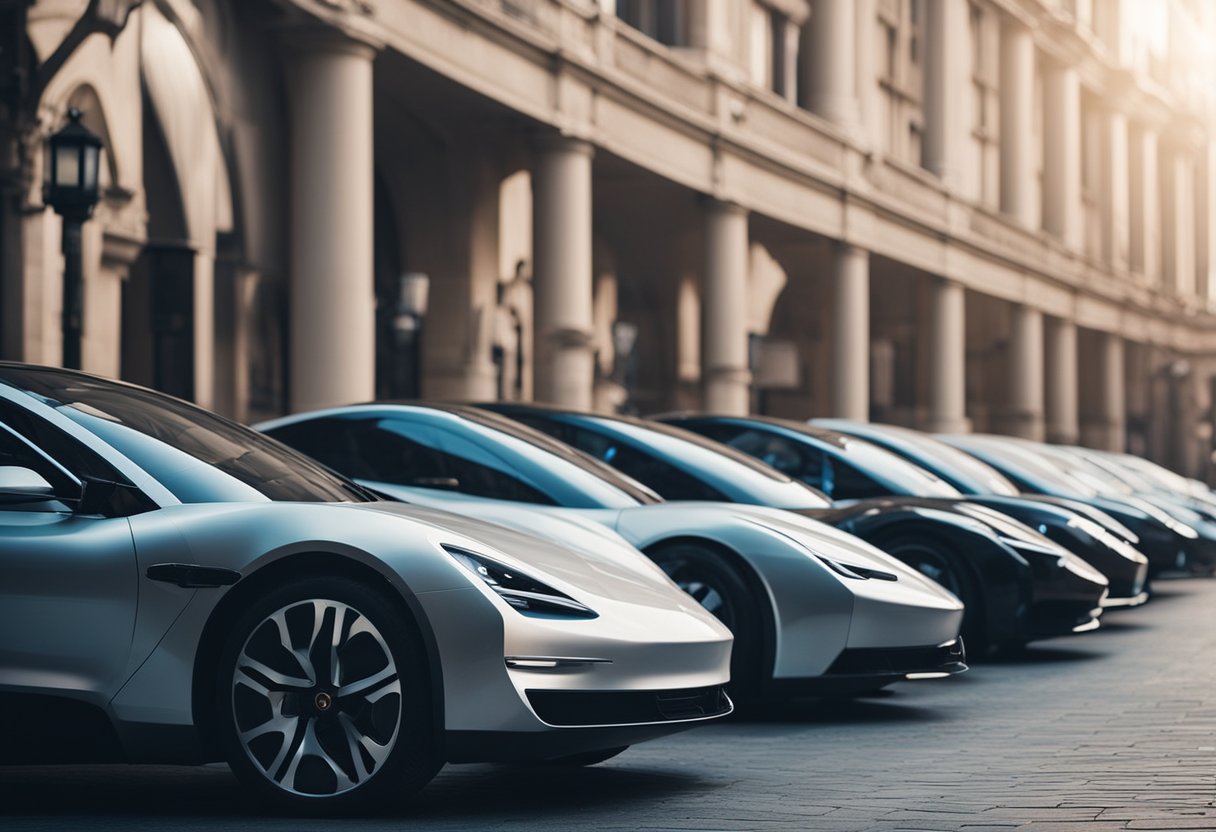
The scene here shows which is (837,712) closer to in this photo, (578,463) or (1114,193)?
(578,463)

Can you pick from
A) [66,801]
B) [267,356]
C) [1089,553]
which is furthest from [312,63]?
[66,801]

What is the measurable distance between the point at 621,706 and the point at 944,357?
3277cm

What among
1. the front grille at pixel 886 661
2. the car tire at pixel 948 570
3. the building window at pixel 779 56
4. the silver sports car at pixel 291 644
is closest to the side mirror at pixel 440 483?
the front grille at pixel 886 661

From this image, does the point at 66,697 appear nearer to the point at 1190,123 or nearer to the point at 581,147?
the point at 581,147

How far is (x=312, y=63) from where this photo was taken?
1631cm

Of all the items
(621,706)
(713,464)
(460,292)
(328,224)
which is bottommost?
A: (621,706)

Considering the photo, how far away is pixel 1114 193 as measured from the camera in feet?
181

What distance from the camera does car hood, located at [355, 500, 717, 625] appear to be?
5575 mm

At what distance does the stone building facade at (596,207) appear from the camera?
16.5m

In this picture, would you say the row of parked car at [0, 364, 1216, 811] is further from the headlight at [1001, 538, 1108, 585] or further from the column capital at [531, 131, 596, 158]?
the column capital at [531, 131, 596, 158]

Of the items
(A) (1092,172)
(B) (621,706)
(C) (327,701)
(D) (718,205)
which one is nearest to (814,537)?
(B) (621,706)

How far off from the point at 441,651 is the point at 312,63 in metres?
11.9

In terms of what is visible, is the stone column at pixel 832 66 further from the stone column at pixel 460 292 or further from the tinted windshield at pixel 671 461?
the tinted windshield at pixel 671 461

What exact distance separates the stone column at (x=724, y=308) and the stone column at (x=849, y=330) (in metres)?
5.17
